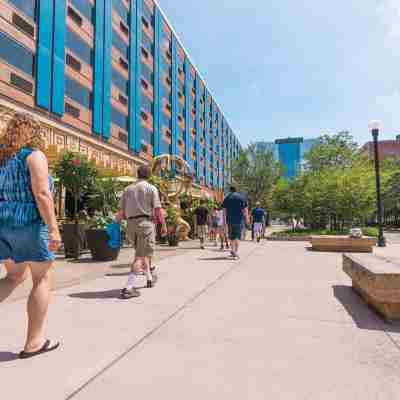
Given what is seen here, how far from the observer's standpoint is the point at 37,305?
2.18 meters

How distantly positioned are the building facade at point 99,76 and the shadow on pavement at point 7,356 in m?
7.66

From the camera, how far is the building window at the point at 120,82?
917 inches

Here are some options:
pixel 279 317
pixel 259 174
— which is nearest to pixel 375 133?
pixel 279 317

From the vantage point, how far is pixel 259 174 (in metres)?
35.6

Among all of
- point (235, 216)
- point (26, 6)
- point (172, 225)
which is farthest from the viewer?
point (26, 6)

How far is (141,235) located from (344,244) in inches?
309

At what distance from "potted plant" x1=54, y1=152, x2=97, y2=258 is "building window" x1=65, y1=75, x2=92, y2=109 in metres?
12.2

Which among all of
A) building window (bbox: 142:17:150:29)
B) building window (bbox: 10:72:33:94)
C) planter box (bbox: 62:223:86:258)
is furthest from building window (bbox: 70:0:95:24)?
planter box (bbox: 62:223:86:258)

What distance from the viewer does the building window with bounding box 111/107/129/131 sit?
22906mm

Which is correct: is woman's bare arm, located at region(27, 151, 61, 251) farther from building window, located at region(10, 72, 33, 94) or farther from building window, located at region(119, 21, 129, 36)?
building window, located at region(119, 21, 129, 36)

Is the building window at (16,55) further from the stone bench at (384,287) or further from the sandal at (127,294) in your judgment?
the stone bench at (384,287)

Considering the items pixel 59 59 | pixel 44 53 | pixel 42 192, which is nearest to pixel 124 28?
pixel 59 59

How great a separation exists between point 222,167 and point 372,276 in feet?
190

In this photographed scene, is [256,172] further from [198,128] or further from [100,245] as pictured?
[100,245]
